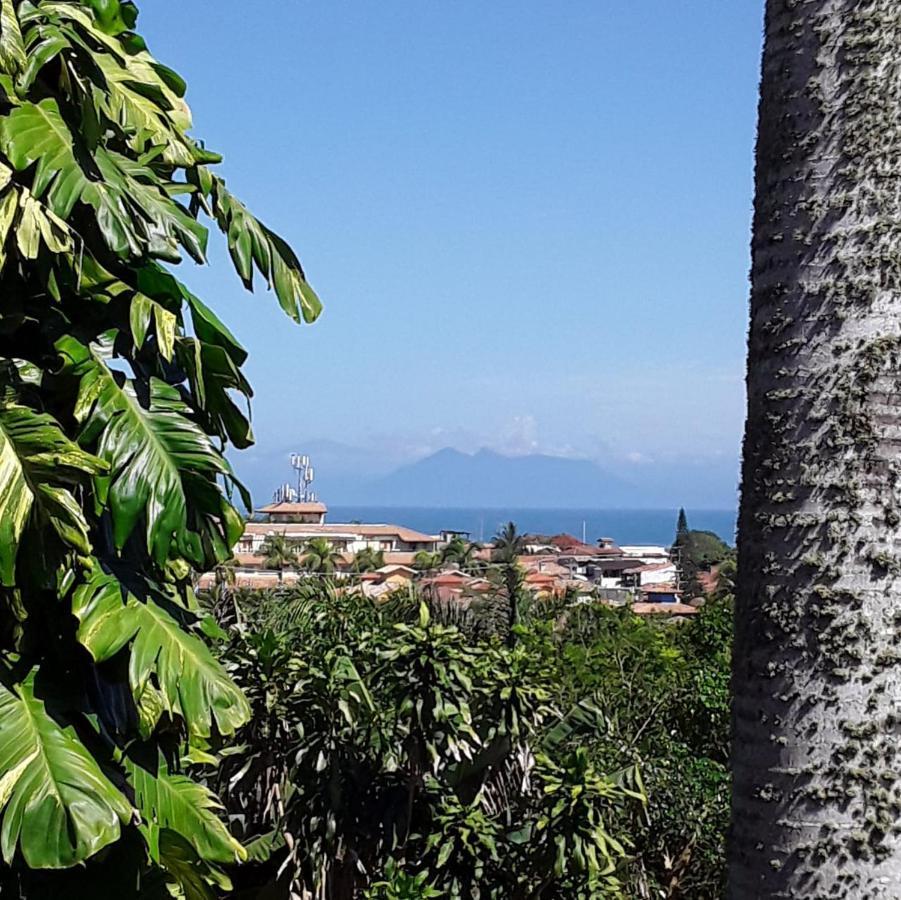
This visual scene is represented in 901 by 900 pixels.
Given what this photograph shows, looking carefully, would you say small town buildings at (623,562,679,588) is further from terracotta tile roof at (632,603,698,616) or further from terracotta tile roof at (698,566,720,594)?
terracotta tile roof at (632,603,698,616)

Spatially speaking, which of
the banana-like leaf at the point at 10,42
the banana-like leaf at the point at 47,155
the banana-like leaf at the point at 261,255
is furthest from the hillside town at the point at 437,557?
the banana-like leaf at the point at 10,42

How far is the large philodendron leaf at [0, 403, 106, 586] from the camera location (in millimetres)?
3465

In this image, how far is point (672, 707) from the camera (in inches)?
386

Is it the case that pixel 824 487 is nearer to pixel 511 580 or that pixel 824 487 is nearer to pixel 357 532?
pixel 511 580

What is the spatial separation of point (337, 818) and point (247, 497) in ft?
8.99

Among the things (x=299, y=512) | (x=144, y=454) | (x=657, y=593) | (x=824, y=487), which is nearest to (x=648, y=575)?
(x=657, y=593)

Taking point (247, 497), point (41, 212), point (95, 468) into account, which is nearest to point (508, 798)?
point (247, 497)

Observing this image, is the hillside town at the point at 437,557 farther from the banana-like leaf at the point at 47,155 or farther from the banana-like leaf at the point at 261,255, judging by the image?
the banana-like leaf at the point at 47,155

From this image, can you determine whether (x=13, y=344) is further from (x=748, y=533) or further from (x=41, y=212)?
(x=748, y=533)

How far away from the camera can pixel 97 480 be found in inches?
144

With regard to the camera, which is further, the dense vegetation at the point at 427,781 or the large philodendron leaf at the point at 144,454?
the dense vegetation at the point at 427,781

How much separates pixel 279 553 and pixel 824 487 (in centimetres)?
1555

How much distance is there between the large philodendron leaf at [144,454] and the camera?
3.69 metres

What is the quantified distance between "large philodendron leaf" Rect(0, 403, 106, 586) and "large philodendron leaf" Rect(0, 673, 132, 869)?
0.52 meters
